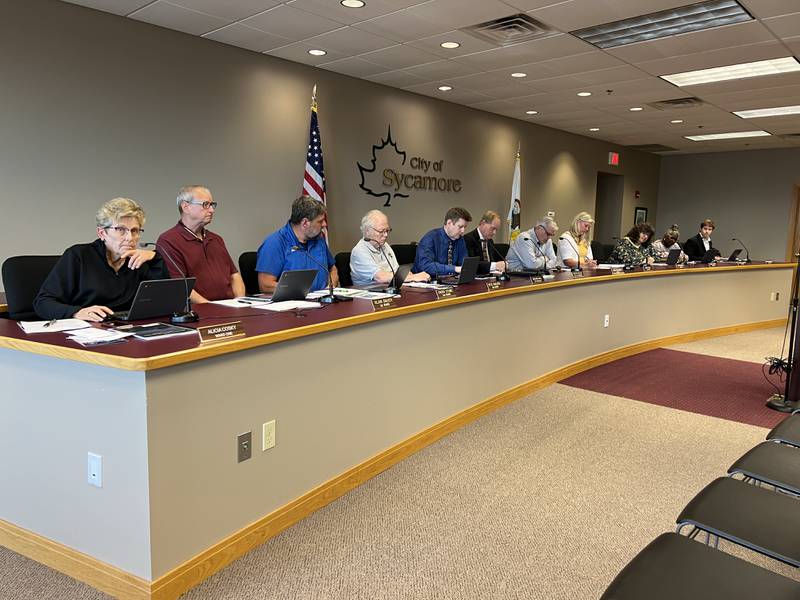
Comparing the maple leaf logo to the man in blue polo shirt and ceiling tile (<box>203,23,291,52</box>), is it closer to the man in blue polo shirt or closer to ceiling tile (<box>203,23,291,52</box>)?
ceiling tile (<box>203,23,291,52</box>)

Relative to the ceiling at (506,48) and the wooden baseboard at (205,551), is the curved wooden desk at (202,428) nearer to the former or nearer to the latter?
the wooden baseboard at (205,551)

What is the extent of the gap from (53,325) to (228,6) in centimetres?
290

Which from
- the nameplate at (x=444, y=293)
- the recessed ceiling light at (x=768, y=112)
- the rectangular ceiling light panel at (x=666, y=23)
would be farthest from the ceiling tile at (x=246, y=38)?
the recessed ceiling light at (x=768, y=112)

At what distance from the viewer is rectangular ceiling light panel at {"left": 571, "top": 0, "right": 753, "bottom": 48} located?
13.3 feet

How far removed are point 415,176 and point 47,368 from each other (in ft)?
→ 18.0

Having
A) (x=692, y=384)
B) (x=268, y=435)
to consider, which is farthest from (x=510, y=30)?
(x=268, y=435)

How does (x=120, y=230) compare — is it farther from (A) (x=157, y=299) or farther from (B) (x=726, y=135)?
(B) (x=726, y=135)

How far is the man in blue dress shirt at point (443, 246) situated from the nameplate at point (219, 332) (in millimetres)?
2561

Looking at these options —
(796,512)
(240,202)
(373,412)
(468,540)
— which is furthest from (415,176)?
(796,512)

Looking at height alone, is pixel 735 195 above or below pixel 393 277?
above

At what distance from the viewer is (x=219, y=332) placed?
207 centimetres

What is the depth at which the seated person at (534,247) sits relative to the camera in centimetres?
543

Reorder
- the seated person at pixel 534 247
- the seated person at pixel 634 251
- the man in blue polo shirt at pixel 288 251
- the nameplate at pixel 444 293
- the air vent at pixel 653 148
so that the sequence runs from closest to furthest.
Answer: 1. the nameplate at pixel 444 293
2. the man in blue polo shirt at pixel 288 251
3. the seated person at pixel 534 247
4. the seated person at pixel 634 251
5. the air vent at pixel 653 148

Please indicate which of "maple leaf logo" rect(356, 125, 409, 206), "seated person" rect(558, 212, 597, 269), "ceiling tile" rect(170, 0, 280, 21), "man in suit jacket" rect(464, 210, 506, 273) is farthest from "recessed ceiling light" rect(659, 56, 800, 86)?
"ceiling tile" rect(170, 0, 280, 21)
